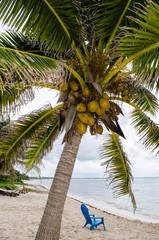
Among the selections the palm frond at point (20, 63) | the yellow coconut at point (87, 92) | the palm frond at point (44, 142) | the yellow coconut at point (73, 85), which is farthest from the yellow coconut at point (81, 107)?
the palm frond at point (44, 142)

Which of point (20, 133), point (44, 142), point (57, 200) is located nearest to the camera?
point (57, 200)

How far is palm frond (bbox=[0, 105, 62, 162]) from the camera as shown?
397 centimetres

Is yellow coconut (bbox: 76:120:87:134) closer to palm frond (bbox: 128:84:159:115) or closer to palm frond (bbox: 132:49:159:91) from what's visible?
palm frond (bbox: 132:49:159:91)

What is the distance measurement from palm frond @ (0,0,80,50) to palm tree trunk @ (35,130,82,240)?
1566 millimetres

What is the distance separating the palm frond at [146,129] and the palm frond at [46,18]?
2223mm

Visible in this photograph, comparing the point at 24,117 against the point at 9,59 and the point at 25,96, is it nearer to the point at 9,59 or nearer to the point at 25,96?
the point at 25,96

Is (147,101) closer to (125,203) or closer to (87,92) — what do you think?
(87,92)

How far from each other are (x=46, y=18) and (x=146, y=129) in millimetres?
2859

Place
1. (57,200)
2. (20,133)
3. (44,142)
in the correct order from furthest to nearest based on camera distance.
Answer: (44,142), (20,133), (57,200)

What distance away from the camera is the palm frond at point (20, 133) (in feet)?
13.0

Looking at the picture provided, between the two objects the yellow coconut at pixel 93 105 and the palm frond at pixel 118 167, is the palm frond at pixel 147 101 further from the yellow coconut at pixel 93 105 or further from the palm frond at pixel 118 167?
the yellow coconut at pixel 93 105

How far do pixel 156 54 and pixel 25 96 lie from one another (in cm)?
190

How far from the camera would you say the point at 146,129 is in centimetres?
422

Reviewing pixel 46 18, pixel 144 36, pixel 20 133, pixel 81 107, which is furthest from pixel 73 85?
pixel 20 133
